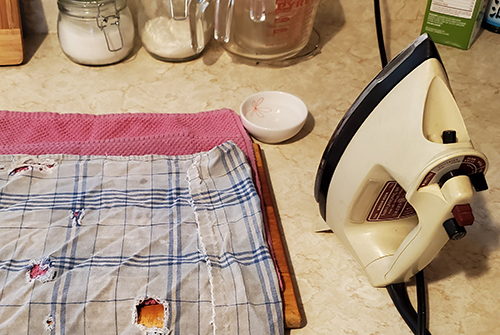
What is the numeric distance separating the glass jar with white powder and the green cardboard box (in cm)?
47

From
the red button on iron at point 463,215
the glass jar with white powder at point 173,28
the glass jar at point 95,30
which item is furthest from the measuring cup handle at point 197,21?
the red button on iron at point 463,215

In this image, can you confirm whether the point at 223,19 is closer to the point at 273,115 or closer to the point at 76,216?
the point at 273,115

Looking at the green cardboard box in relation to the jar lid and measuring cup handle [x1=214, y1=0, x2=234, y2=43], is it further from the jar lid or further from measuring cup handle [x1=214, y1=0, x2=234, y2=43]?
the jar lid

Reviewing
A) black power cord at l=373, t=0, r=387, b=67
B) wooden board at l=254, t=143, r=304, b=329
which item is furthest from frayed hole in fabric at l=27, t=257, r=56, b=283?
black power cord at l=373, t=0, r=387, b=67

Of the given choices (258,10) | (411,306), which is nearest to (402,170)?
(411,306)

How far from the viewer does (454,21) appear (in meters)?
1.06

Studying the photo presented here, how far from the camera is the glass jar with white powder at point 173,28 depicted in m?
0.95

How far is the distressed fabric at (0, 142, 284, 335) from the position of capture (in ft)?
1.79

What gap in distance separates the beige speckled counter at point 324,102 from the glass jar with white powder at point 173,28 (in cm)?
3

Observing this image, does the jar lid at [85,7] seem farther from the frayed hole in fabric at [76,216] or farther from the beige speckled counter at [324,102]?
the frayed hole in fabric at [76,216]

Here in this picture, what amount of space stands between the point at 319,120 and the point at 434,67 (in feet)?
1.33

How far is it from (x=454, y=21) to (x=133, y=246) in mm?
835

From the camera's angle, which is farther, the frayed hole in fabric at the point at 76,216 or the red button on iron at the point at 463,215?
the frayed hole in fabric at the point at 76,216

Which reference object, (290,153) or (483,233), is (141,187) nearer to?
→ (290,153)
